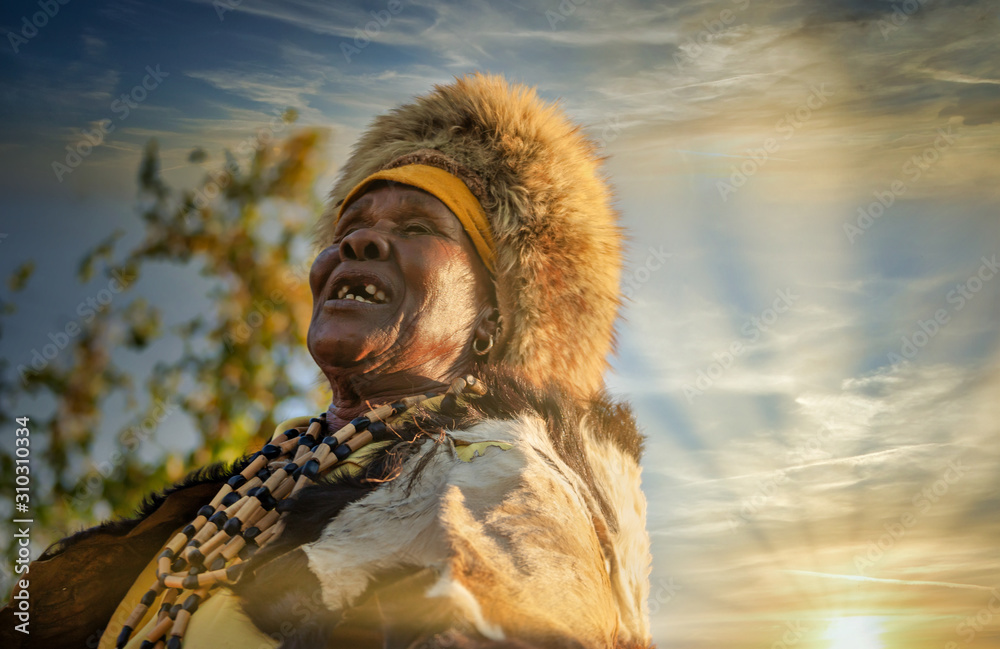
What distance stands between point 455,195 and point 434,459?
3.33 ft

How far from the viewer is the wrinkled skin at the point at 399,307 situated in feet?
7.37

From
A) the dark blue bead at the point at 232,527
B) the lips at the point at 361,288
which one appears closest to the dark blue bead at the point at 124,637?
the dark blue bead at the point at 232,527

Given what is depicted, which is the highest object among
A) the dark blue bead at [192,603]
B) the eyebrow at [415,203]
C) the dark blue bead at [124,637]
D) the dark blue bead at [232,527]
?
the eyebrow at [415,203]

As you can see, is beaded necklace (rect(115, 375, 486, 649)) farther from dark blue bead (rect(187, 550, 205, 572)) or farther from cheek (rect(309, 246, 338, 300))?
cheek (rect(309, 246, 338, 300))

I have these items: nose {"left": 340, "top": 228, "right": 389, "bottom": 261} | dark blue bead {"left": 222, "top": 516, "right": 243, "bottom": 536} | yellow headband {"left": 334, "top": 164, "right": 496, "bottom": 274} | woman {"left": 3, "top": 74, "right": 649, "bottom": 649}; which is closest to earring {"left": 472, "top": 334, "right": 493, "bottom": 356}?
woman {"left": 3, "top": 74, "right": 649, "bottom": 649}

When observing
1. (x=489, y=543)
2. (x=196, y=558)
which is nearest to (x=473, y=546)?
(x=489, y=543)

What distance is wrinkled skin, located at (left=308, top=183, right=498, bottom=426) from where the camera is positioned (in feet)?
7.37

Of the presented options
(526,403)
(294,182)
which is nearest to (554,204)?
(526,403)

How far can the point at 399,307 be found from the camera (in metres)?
2.27

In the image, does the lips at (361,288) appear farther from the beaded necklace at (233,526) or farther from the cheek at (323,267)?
the beaded necklace at (233,526)

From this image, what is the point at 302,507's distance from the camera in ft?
5.41

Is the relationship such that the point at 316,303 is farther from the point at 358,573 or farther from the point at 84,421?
the point at 84,421

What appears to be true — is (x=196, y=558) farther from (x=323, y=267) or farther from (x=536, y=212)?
(x=536, y=212)

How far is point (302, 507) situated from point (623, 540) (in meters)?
0.83
